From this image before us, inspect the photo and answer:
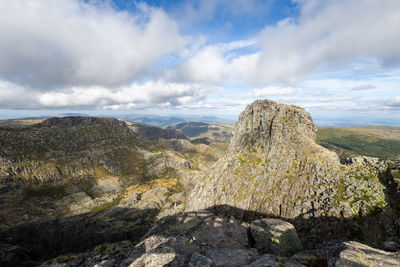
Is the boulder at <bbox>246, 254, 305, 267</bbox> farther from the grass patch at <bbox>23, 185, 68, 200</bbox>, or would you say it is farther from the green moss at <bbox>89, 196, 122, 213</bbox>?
the grass patch at <bbox>23, 185, 68, 200</bbox>

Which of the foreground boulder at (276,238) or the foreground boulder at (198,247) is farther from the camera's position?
the foreground boulder at (276,238)

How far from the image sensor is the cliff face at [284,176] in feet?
123

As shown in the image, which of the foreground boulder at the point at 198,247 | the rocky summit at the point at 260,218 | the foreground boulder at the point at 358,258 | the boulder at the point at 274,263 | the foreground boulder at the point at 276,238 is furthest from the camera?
the foreground boulder at the point at 276,238

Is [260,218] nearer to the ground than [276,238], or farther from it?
nearer to the ground

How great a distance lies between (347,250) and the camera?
13617 mm

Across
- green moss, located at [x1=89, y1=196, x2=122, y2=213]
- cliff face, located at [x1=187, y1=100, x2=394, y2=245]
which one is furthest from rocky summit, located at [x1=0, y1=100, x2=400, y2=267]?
green moss, located at [x1=89, y1=196, x2=122, y2=213]

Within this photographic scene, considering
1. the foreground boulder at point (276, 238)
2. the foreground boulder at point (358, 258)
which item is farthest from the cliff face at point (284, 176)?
the foreground boulder at point (358, 258)

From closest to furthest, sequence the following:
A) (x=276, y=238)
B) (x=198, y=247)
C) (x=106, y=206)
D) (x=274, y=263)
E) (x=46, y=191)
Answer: (x=274, y=263) < (x=198, y=247) < (x=276, y=238) < (x=106, y=206) < (x=46, y=191)

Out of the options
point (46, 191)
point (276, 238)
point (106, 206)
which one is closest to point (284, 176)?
point (276, 238)

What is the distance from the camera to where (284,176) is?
51281 mm

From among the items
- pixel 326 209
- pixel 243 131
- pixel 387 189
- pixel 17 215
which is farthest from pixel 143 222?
pixel 387 189

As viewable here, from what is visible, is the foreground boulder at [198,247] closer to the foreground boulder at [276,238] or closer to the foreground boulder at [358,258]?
the foreground boulder at [276,238]

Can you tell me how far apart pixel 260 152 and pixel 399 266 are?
52082mm

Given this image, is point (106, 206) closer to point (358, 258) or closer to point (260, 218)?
point (260, 218)
